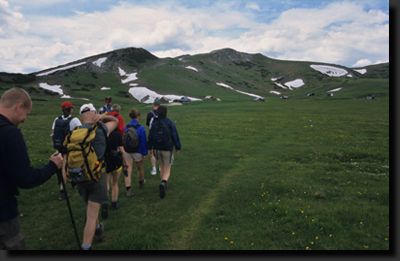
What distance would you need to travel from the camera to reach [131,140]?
328 inches

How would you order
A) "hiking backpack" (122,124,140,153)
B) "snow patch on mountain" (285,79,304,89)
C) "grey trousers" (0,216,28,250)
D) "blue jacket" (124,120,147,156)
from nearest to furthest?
"grey trousers" (0,216,28,250)
"hiking backpack" (122,124,140,153)
"blue jacket" (124,120,147,156)
"snow patch on mountain" (285,79,304,89)

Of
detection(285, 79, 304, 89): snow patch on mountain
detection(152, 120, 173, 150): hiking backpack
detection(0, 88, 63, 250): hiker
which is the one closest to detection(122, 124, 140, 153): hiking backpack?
detection(152, 120, 173, 150): hiking backpack

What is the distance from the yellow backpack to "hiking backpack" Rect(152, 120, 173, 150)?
12.1ft

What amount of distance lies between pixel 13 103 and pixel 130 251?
4206 mm

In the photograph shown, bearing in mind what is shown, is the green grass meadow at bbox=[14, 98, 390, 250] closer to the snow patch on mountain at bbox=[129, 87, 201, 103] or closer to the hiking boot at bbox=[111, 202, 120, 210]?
the hiking boot at bbox=[111, 202, 120, 210]

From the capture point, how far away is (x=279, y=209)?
7117mm

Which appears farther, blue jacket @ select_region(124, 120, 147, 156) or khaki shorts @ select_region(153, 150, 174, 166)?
blue jacket @ select_region(124, 120, 147, 156)

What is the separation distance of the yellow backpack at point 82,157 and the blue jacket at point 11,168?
4.25ft

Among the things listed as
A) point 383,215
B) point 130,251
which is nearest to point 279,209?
point 383,215

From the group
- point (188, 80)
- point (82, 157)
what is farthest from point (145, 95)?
point (82, 157)

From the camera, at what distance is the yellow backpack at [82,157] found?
15.0 ft

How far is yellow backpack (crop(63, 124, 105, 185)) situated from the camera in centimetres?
456

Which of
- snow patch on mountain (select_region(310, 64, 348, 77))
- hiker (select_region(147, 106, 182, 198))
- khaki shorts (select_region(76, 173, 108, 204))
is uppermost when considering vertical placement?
snow patch on mountain (select_region(310, 64, 348, 77))

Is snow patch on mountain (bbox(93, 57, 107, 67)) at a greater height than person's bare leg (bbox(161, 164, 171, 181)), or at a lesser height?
greater
